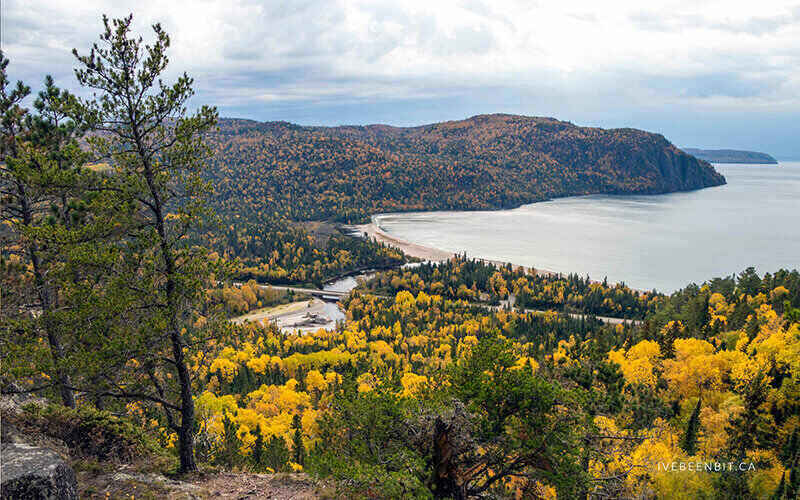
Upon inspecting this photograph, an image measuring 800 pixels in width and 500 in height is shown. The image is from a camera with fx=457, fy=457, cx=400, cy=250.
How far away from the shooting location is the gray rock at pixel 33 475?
33.6 feet

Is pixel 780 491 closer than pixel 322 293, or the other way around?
pixel 780 491

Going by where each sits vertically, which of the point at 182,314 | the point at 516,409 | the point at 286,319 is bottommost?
the point at 286,319

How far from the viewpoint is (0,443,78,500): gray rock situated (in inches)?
403

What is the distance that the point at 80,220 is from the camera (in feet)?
52.2

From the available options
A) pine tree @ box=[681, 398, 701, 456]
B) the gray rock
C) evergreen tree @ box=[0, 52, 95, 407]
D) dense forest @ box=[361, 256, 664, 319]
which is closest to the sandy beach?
dense forest @ box=[361, 256, 664, 319]

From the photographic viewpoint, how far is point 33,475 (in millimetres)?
10445

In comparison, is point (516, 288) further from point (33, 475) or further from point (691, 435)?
point (33, 475)

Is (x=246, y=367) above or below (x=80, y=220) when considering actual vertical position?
below

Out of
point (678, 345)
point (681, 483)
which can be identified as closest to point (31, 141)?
point (681, 483)

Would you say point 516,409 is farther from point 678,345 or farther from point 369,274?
point 369,274

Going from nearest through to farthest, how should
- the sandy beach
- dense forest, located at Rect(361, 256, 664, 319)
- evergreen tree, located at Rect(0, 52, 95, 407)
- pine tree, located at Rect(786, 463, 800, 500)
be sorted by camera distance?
evergreen tree, located at Rect(0, 52, 95, 407), pine tree, located at Rect(786, 463, 800, 500), the sandy beach, dense forest, located at Rect(361, 256, 664, 319)

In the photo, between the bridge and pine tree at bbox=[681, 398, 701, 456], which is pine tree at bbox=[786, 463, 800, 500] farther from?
the bridge

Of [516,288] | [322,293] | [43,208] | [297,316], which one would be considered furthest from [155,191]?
[322,293]

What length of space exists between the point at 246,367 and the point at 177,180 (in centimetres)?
7407
